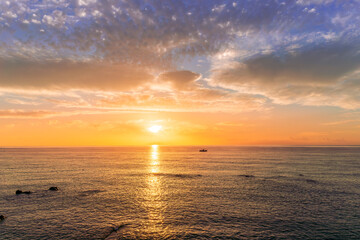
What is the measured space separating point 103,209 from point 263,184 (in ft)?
172

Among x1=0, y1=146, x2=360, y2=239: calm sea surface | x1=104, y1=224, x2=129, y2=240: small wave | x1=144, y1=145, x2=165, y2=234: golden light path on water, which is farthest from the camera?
x1=144, y1=145, x2=165, y2=234: golden light path on water

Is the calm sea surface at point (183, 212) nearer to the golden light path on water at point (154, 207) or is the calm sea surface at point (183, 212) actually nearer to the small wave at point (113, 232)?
the small wave at point (113, 232)

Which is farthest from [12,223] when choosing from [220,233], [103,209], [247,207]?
[247,207]

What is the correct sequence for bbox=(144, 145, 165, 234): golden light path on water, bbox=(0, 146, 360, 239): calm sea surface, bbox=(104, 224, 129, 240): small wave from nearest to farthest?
bbox=(104, 224, 129, 240): small wave < bbox=(0, 146, 360, 239): calm sea surface < bbox=(144, 145, 165, 234): golden light path on water

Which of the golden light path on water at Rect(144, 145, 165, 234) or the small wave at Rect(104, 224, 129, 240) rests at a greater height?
the small wave at Rect(104, 224, 129, 240)

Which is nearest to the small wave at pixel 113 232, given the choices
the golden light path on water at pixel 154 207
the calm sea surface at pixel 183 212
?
the calm sea surface at pixel 183 212

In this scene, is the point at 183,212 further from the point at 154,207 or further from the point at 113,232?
the point at 113,232

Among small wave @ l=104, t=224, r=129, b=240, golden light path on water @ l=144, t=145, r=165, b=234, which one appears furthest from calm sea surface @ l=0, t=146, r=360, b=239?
golden light path on water @ l=144, t=145, r=165, b=234

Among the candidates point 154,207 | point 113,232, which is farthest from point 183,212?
point 113,232

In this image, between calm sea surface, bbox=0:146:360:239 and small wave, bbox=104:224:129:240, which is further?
calm sea surface, bbox=0:146:360:239

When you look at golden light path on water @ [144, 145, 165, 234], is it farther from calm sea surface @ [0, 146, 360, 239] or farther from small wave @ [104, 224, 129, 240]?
small wave @ [104, 224, 129, 240]

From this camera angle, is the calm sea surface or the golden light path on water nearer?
the calm sea surface

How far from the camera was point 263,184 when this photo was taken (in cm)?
7100

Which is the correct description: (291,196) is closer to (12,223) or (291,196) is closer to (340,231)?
(340,231)
